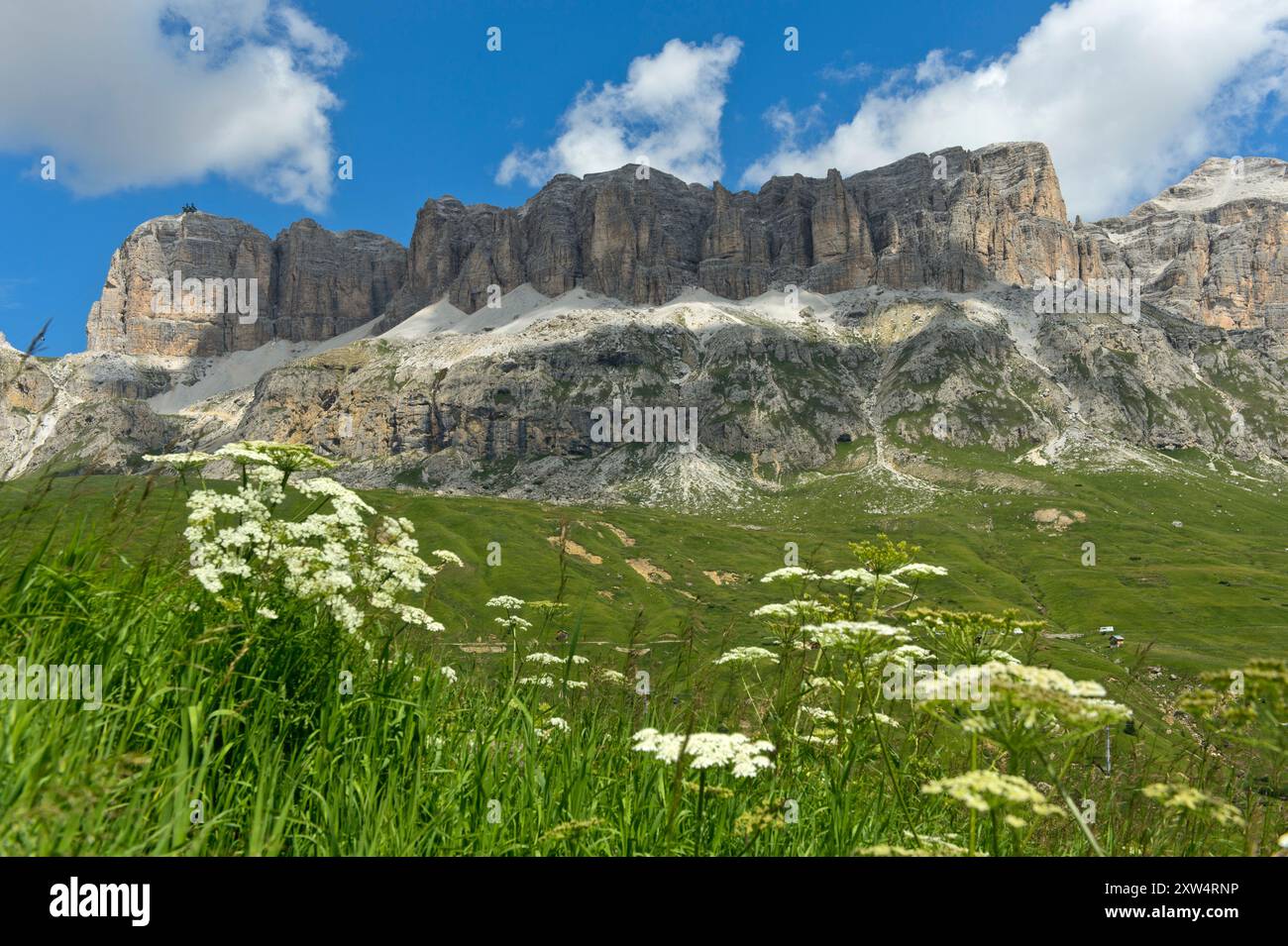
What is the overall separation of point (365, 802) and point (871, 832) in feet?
11.6

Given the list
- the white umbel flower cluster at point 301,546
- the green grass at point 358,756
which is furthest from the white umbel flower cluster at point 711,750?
the white umbel flower cluster at point 301,546

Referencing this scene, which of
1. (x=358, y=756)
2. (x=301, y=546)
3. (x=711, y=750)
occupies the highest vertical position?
(x=301, y=546)

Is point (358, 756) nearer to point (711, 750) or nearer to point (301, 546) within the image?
point (301, 546)

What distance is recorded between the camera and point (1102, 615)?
17588cm

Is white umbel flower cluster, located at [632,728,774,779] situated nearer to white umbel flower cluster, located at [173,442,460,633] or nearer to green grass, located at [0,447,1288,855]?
green grass, located at [0,447,1288,855]

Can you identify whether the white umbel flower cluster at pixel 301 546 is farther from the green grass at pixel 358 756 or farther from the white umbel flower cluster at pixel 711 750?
the white umbel flower cluster at pixel 711 750

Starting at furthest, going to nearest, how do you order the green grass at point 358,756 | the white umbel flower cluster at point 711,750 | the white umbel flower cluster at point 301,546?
the white umbel flower cluster at point 301,546
the white umbel flower cluster at point 711,750
the green grass at point 358,756

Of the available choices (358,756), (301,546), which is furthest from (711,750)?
(301,546)

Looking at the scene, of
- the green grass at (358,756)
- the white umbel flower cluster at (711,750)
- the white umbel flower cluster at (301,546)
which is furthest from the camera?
the white umbel flower cluster at (301,546)

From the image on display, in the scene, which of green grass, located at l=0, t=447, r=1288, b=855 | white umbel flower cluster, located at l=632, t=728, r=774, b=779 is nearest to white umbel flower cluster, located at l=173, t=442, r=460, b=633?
green grass, located at l=0, t=447, r=1288, b=855
